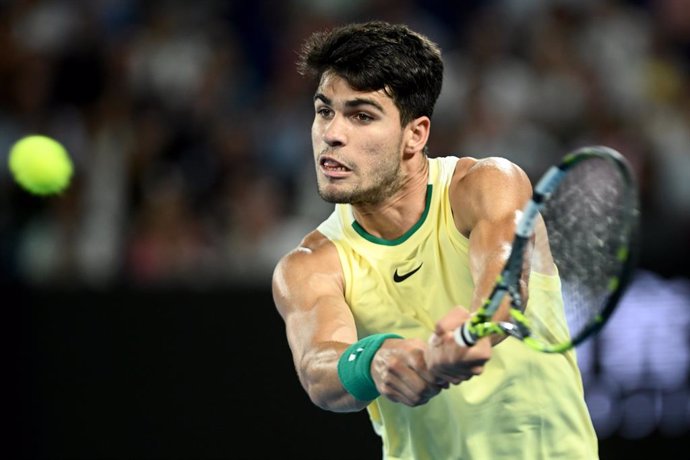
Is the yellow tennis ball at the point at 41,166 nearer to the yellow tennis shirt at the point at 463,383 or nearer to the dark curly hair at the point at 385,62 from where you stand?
the dark curly hair at the point at 385,62

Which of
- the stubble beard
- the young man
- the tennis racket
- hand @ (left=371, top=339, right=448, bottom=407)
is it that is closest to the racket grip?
the tennis racket

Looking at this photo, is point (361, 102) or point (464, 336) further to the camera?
point (361, 102)

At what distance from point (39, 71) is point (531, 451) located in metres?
6.13

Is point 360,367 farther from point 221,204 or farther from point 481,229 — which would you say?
point 221,204

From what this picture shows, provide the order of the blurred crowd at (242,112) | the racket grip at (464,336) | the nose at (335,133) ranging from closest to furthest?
the racket grip at (464,336) → the nose at (335,133) → the blurred crowd at (242,112)

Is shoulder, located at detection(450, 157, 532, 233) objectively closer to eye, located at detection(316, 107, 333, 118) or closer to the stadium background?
eye, located at detection(316, 107, 333, 118)

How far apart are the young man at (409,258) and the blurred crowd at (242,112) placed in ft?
12.8

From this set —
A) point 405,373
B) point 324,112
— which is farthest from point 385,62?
point 405,373

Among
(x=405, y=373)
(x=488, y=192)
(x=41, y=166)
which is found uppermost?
(x=41, y=166)

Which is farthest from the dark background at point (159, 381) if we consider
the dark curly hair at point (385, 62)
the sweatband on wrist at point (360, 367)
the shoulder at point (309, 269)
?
the sweatband on wrist at point (360, 367)

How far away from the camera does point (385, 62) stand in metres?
4.62

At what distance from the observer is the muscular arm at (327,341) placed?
3840 millimetres

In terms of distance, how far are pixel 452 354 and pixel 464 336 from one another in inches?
2.5

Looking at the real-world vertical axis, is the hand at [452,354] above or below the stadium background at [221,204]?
below
